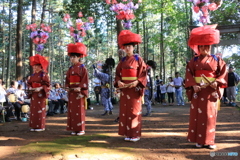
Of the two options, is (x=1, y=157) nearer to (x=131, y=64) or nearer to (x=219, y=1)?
(x=131, y=64)

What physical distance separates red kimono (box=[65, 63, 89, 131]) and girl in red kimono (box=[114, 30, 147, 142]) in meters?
1.18

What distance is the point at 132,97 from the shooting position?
5062 mm

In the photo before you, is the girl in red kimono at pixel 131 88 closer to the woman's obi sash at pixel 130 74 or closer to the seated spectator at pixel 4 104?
the woman's obi sash at pixel 130 74

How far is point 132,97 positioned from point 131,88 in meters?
0.21

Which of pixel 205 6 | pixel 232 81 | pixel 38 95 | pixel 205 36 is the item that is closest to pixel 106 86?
pixel 38 95

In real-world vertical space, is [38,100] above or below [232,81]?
below

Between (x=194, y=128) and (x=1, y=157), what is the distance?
3649 millimetres

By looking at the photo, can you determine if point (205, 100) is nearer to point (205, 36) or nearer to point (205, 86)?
point (205, 86)

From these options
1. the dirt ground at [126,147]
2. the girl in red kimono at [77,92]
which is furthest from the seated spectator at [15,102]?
the girl in red kimono at [77,92]

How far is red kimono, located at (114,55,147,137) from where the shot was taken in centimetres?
498

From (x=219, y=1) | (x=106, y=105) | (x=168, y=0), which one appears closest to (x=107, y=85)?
(x=106, y=105)

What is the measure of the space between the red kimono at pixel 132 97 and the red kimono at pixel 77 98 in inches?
49.9

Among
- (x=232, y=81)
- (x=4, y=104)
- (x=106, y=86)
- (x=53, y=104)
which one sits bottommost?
(x=53, y=104)

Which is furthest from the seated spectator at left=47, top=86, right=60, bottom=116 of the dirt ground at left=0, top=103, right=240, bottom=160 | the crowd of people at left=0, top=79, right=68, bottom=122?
the dirt ground at left=0, top=103, right=240, bottom=160
